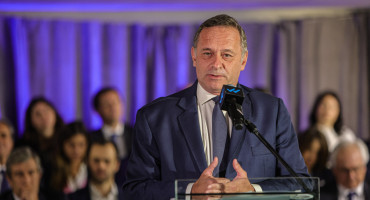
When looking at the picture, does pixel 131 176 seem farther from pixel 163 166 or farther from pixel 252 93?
pixel 252 93

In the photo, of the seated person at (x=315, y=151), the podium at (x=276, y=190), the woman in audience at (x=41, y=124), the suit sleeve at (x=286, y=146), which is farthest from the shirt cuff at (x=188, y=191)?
the woman in audience at (x=41, y=124)

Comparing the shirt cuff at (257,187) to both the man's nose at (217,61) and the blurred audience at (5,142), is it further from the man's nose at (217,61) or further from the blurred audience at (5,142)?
the blurred audience at (5,142)

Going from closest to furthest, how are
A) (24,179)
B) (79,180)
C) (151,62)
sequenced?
(24,179) → (79,180) → (151,62)

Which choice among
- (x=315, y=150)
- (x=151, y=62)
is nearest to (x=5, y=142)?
(x=151, y=62)

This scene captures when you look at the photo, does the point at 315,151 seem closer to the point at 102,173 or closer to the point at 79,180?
the point at 102,173

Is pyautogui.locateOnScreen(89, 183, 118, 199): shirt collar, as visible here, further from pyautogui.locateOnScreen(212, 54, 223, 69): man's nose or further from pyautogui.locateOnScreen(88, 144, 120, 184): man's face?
pyautogui.locateOnScreen(212, 54, 223, 69): man's nose

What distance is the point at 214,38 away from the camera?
1.87 metres

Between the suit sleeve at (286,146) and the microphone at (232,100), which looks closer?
the microphone at (232,100)

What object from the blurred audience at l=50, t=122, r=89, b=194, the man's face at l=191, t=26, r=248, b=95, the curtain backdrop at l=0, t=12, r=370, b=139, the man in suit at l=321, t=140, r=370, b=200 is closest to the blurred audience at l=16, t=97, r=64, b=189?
the blurred audience at l=50, t=122, r=89, b=194

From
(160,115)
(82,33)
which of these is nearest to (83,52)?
(82,33)

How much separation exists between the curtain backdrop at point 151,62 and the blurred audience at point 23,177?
6.63ft

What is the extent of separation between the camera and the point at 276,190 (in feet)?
5.49

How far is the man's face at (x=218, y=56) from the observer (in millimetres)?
1858

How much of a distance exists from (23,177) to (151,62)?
8.69 ft
